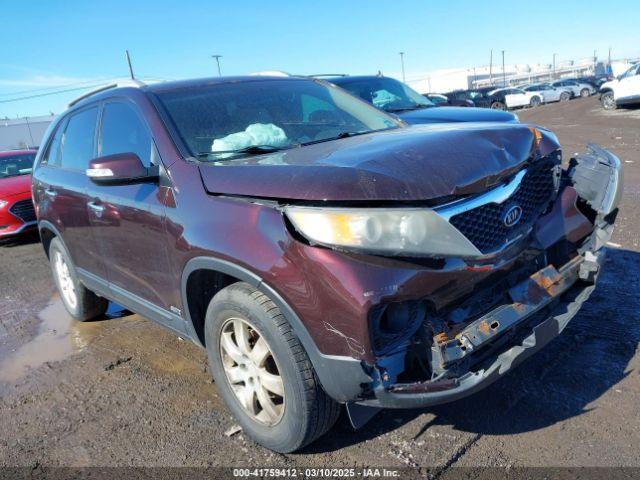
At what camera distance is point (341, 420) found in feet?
9.59

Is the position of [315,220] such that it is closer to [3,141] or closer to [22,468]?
[22,468]

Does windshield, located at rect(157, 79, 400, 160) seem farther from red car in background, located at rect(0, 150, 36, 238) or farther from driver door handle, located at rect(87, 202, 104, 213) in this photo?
red car in background, located at rect(0, 150, 36, 238)

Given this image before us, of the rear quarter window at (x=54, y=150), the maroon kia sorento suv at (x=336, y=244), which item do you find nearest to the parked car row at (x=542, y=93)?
the rear quarter window at (x=54, y=150)

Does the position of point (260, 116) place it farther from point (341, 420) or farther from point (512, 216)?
point (341, 420)

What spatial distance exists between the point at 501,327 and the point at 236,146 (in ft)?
5.67

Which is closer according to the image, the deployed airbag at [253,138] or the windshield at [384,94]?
the deployed airbag at [253,138]

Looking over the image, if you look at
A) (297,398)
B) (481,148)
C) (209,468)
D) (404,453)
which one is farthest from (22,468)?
(481,148)

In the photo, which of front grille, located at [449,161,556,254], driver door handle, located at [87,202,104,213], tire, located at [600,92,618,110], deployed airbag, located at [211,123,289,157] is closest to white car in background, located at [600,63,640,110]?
tire, located at [600,92,618,110]

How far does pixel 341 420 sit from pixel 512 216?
1424 mm

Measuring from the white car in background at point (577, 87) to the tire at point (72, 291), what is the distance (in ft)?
144

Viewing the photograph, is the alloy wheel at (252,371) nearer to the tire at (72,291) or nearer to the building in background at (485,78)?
the tire at (72,291)

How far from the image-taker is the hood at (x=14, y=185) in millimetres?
8516

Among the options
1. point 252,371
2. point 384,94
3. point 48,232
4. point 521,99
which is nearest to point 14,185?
point 48,232

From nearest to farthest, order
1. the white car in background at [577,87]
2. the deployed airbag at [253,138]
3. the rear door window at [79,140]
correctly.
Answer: the deployed airbag at [253,138]
the rear door window at [79,140]
the white car in background at [577,87]
